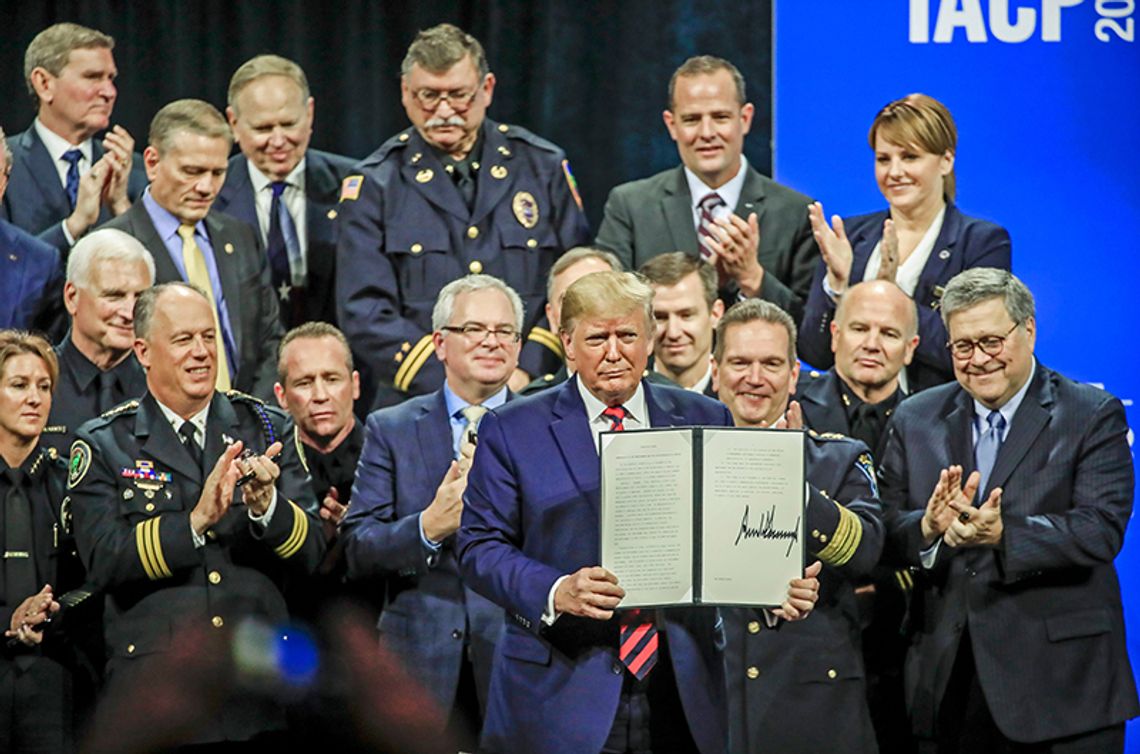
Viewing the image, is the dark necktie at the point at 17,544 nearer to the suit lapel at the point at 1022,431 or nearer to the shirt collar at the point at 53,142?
the shirt collar at the point at 53,142

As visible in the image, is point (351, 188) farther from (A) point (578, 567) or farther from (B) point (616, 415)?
(A) point (578, 567)

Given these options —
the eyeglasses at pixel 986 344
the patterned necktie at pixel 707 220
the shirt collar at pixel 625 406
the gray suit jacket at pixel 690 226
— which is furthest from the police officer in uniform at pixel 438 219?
the shirt collar at pixel 625 406

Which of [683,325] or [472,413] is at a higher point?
[683,325]

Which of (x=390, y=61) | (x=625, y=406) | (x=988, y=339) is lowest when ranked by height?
(x=625, y=406)

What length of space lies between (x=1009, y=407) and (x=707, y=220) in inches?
57.3

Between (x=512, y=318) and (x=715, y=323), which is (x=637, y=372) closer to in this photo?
(x=512, y=318)

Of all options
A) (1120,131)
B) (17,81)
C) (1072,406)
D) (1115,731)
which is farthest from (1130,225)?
(17,81)

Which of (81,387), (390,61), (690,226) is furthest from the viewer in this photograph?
(390,61)

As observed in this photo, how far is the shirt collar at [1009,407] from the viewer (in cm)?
504

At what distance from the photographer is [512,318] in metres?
5.21

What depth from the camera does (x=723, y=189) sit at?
6.16 metres

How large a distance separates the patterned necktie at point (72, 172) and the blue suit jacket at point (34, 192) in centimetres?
3

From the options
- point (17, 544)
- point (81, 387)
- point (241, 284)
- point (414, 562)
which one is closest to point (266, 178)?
point (241, 284)

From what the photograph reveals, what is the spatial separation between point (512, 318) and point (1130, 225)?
2675mm
